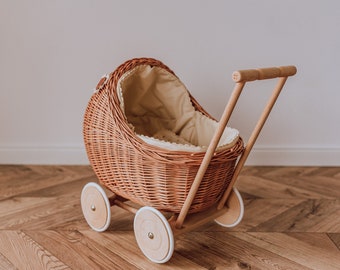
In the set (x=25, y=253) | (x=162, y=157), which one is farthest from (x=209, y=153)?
(x=25, y=253)

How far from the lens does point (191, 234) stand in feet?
4.21

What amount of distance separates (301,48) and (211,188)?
3.45ft

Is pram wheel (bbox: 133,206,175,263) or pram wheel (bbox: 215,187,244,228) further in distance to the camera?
pram wheel (bbox: 215,187,244,228)

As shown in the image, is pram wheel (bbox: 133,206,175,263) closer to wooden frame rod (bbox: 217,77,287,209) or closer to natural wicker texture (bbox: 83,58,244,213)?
natural wicker texture (bbox: 83,58,244,213)

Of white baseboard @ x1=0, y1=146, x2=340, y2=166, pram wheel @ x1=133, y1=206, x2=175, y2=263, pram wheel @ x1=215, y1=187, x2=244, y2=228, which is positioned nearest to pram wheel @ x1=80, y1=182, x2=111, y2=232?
pram wheel @ x1=133, y1=206, x2=175, y2=263

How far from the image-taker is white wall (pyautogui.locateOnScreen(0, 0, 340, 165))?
6.07 feet

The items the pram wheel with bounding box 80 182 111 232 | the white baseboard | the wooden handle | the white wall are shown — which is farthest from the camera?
the white baseboard

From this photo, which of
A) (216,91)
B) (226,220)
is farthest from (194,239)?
(216,91)

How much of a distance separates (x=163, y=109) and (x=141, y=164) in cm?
39

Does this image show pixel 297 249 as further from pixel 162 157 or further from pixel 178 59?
pixel 178 59

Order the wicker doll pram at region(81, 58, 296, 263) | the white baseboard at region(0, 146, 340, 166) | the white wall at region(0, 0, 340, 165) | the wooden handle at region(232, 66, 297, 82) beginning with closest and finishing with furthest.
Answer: the wooden handle at region(232, 66, 297, 82), the wicker doll pram at region(81, 58, 296, 263), the white wall at region(0, 0, 340, 165), the white baseboard at region(0, 146, 340, 166)

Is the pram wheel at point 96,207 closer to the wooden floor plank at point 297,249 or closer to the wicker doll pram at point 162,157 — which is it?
the wicker doll pram at point 162,157

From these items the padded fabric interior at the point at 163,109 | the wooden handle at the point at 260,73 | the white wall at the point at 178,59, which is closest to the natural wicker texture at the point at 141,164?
the padded fabric interior at the point at 163,109

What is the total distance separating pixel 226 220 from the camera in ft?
4.29
